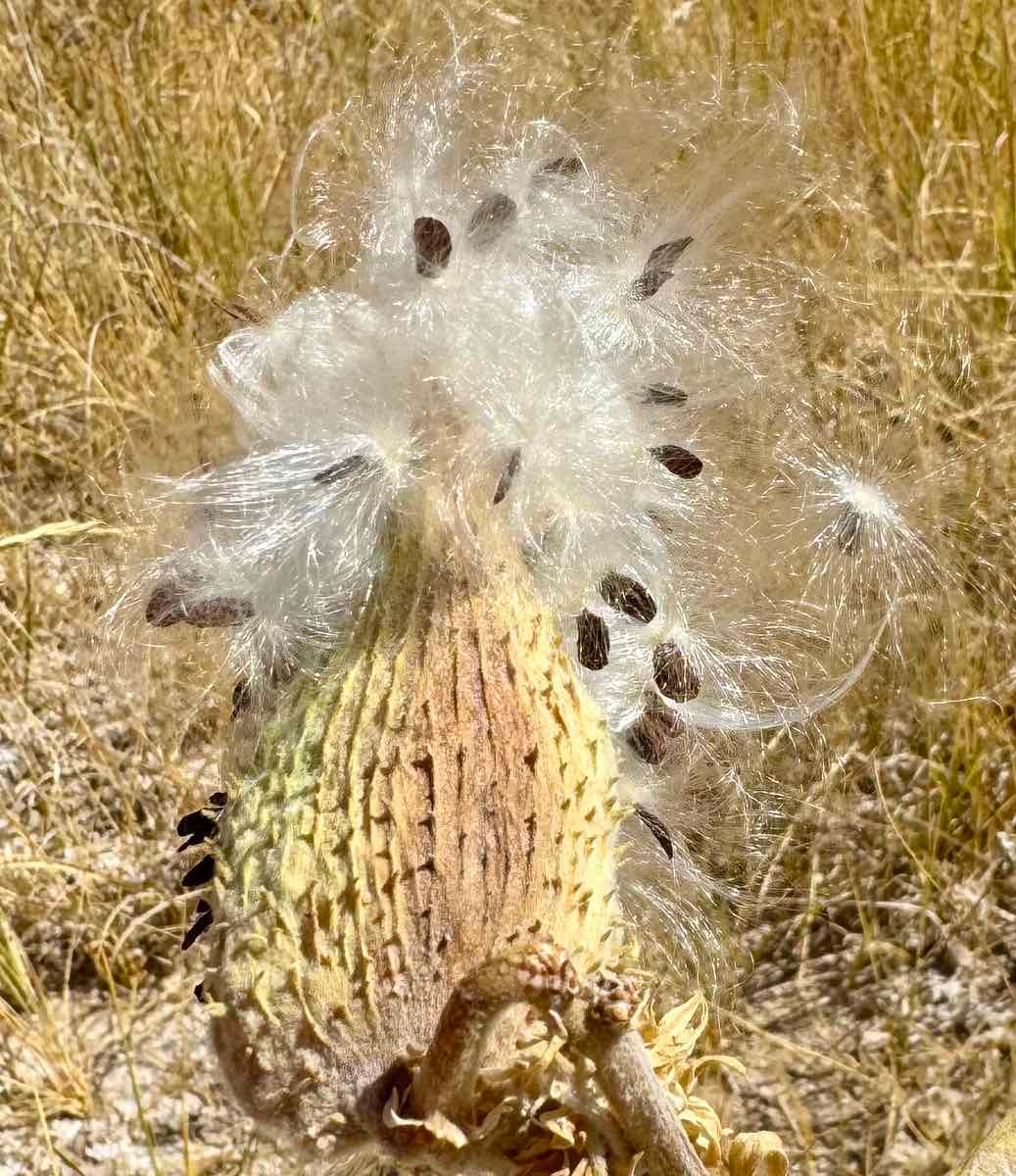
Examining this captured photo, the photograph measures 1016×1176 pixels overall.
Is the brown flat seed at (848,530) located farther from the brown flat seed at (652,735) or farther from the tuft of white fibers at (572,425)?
the brown flat seed at (652,735)

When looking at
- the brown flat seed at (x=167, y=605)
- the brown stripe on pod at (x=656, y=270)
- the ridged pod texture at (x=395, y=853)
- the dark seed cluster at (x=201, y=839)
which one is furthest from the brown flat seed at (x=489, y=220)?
the dark seed cluster at (x=201, y=839)

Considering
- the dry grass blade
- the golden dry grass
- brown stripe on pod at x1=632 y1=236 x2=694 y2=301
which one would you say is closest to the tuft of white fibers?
brown stripe on pod at x1=632 y1=236 x2=694 y2=301

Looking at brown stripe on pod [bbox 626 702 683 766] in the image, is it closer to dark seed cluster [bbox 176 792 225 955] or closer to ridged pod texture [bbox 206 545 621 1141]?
ridged pod texture [bbox 206 545 621 1141]

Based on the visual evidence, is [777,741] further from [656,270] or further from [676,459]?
[656,270]

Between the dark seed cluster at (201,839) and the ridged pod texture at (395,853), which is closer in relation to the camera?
the ridged pod texture at (395,853)

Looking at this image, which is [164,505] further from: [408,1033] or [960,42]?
[960,42]

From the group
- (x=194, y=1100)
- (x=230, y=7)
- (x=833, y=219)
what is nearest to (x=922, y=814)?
(x=833, y=219)

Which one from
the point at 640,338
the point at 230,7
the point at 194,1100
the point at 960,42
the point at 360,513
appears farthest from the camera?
the point at 230,7
